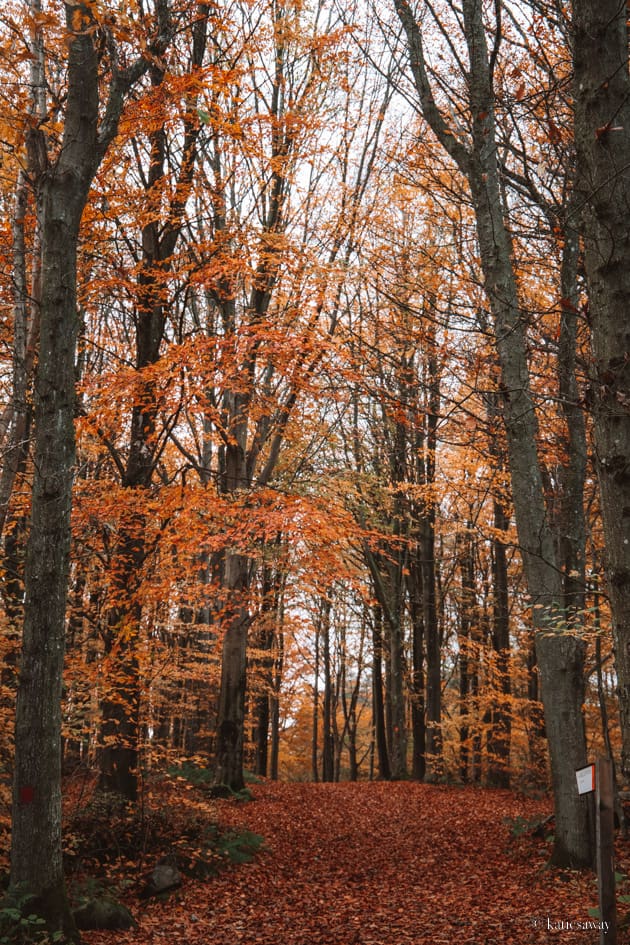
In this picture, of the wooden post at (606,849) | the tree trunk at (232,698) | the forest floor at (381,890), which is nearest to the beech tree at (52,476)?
the forest floor at (381,890)

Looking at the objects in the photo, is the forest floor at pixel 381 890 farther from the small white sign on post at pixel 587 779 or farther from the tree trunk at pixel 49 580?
the small white sign on post at pixel 587 779

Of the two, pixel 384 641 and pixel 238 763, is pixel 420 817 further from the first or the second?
pixel 384 641

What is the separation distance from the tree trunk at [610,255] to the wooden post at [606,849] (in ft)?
2.11

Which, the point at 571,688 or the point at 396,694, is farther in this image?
the point at 396,694

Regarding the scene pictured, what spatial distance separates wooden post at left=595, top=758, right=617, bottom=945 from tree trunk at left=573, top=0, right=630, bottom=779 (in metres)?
0.64

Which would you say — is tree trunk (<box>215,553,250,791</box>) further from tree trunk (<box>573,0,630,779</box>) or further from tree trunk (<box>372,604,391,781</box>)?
tree trunk (<box>573,0,630,779</box>)

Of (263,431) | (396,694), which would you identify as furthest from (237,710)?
(396,694)

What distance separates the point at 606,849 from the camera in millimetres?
3566

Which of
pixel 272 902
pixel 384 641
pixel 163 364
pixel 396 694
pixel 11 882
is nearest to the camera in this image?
pixel 11 882

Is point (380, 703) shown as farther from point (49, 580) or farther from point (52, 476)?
point (52, 476)

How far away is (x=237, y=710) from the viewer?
11.9 metres

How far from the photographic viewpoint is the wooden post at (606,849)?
3.54 m

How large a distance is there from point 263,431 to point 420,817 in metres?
7.13

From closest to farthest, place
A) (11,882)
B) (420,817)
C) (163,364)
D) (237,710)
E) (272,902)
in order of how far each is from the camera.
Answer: (11,882) → (272,902) → (163,364) → (420,817) → (237,710)
